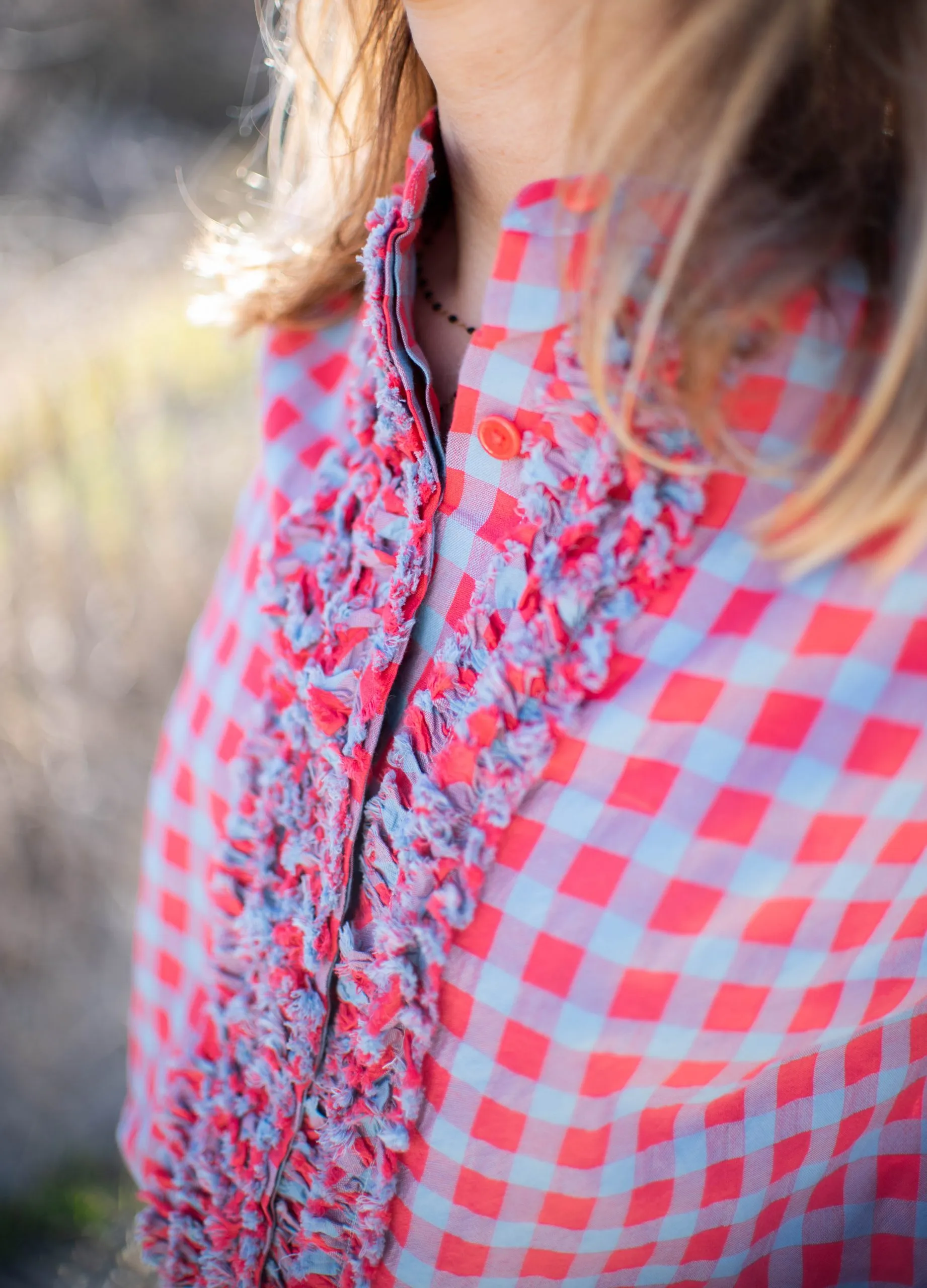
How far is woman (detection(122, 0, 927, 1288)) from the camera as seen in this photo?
57cm

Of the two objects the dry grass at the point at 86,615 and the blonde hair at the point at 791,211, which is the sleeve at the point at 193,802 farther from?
the dry grass at the point at 86,615

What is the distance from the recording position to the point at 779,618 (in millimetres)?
582

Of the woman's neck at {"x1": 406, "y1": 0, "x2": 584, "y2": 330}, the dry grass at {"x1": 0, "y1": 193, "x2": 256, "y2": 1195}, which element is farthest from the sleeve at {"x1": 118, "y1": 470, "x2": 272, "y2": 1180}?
the dry grass at {"x1": 0, "y1": 193, "x2": 256, "y2": 1195}

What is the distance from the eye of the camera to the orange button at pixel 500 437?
0.67 metres

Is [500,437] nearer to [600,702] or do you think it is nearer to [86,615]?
[600,702]

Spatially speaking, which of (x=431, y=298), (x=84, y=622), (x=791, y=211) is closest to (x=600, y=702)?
(x=791, y=211)

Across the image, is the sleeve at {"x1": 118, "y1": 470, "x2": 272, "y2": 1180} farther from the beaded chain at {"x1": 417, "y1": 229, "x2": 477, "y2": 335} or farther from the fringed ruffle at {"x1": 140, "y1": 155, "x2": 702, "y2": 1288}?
the beaded chain at {"x1": 417, "y1": 229, "x2": 477, "y2": 335}

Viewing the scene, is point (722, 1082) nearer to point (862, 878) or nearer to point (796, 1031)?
point (796, 1031)

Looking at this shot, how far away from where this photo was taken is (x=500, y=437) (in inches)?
26.5

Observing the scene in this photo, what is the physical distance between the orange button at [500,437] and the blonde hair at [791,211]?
0.09 m

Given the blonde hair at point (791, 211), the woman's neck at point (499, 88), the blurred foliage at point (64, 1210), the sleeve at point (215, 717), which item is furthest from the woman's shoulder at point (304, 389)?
the blurred foliage at point (64, 1210)

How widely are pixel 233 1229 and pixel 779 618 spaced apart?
76cm

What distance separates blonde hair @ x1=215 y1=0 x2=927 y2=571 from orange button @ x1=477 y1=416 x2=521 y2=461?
86 millimetres

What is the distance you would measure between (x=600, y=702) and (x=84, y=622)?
1.89 meters
